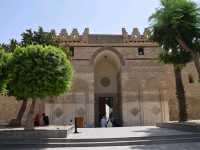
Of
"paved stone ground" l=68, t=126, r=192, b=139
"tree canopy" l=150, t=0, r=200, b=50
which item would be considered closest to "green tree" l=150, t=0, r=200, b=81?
"tree canopy" l=150, t=0, r=200, b=50

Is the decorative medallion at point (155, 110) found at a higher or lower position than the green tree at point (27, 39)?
lower

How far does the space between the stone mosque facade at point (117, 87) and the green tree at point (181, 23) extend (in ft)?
25.4

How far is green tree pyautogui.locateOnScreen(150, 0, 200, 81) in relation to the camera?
14.2 metres

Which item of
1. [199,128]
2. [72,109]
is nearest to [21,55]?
[199,128]

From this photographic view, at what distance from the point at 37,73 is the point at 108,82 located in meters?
14.2

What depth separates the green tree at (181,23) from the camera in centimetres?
1420

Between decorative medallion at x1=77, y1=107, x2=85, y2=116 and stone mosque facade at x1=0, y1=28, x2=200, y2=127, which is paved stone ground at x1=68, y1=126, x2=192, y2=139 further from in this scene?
stone mosque facade at x1=0, y1=28, x2=200, y2=127

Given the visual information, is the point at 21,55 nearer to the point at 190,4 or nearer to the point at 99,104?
the point at 190,4

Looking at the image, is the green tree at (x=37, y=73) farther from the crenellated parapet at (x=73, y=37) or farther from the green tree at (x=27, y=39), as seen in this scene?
the crenellated parapet at (x=73, y=37)

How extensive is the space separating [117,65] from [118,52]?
169cm

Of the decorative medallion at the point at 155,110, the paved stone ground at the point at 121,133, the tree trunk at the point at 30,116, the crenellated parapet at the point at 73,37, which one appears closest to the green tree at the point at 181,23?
the paved stone ground at the point at 121,133

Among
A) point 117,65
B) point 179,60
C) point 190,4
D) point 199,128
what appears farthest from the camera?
point 117,65

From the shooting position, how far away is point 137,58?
77.2 feet

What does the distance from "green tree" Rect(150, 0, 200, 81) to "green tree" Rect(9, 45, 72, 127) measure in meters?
5.92
